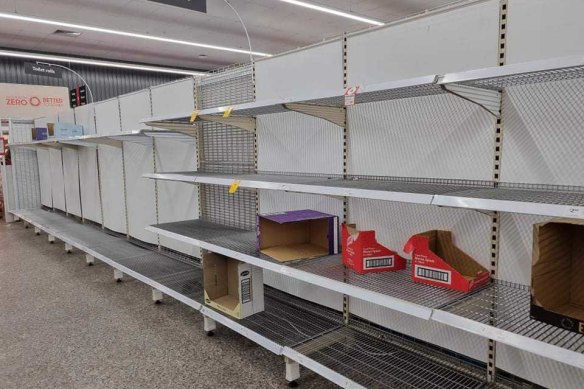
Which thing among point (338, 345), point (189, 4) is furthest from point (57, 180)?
point (338, 345)

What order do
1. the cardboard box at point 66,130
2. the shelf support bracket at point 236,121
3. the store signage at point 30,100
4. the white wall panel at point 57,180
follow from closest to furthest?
the shelf support bracket at point 236,121 < the cardboard box at point 66,130 < the white wall panel at point 57,180 < the store signage at point 30,100

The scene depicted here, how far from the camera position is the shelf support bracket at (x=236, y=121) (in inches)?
112

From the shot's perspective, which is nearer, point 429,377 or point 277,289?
point 429,377

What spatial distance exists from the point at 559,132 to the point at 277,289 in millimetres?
2046

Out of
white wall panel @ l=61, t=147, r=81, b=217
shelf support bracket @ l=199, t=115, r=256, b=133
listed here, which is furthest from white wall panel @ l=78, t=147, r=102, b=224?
shelf support bracket @ l=199, t=115, r=256, b=133

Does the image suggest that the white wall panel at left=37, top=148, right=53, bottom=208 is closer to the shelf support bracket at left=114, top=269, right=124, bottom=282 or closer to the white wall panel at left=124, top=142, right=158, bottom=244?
the white wall panel at left=124, top=142, right=158, bottom=244

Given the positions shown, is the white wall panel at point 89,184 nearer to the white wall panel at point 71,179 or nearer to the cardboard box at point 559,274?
the white wall panel at point 71,179

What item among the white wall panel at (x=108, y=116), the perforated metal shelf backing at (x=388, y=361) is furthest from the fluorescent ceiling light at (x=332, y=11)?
the perforated metal shelf backing at (x=388, y=361)

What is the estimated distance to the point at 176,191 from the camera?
396 cm

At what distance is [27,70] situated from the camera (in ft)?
27.7

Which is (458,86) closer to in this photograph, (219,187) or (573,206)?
(573,206)

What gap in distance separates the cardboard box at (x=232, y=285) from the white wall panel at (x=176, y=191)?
1002mm

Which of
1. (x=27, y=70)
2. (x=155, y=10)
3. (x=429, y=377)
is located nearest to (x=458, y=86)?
(x=429, y=377)

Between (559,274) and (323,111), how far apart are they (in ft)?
4.44
